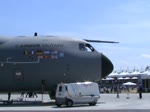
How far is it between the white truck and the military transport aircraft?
87cm

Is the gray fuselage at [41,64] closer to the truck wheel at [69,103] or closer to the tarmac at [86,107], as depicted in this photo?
the tarmac at [86,107]

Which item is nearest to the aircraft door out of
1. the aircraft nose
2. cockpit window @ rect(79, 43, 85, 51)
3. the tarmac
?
the tarmac

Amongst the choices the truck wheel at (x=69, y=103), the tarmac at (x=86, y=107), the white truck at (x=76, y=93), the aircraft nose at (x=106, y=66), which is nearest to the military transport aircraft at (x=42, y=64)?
the aircraft nose at (x=106, y=66)

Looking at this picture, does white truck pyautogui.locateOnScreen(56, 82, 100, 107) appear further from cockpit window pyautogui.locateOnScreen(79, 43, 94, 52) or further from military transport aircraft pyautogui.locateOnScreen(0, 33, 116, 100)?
cockpit window pyautogui.locateOnScreen(79, 43, 94, 52)

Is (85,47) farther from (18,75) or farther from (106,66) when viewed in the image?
(18,75)

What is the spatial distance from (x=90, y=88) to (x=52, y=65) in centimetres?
387

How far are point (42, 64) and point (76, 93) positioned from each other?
385 centimetres

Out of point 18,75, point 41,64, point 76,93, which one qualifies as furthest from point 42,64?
point 76,93

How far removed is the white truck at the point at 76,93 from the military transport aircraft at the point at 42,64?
0.87 meters

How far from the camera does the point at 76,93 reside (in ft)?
105

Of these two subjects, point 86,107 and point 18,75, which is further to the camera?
point 18,75

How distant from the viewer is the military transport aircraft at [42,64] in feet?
107

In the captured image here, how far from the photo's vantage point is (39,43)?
3328 centimetres

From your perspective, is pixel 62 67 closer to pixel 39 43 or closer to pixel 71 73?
pixel 71 73
